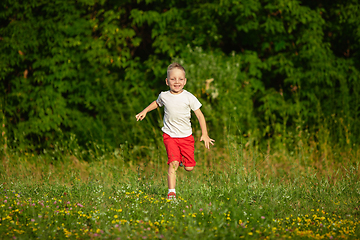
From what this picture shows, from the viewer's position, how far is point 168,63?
25.4ft

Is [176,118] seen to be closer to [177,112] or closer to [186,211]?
[177,112]

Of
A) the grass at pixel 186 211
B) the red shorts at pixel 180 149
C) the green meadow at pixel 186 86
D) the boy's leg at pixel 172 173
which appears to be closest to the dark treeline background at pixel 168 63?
the green meadow at pixel 186 86

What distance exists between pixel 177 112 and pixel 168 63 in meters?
3.94

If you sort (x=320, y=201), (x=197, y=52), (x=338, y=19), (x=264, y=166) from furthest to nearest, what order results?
1. (x=338, y=19)
2. (x=197, y=52)
3. (x=264, y=166)
4. (x=320, y=201)

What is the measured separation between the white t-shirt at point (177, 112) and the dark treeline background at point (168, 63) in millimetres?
2743

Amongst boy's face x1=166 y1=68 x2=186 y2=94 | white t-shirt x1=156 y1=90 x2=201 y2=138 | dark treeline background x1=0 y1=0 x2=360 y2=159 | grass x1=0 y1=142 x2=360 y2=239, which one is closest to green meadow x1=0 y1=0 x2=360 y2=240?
dark treeline background x1=0 y1=0 x2=360 y2=159

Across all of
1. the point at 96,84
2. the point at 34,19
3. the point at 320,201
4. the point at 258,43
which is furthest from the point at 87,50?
the point at 320,201

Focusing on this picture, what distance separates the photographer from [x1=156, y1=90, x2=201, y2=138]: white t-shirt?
3969mm

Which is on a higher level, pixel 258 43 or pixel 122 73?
pixel 258 43

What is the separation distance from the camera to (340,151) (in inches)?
247

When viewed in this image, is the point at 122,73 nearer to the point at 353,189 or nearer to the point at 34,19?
the point at 34,19

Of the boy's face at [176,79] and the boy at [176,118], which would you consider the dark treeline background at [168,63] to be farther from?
the boy's face at [176,79]

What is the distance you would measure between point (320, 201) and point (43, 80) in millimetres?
6283

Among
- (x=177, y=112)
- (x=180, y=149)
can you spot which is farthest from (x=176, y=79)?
(x=180, y=149)
